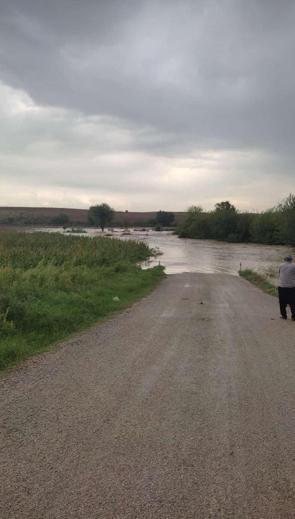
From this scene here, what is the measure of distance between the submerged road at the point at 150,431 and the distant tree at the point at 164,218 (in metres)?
182

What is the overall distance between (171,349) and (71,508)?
5130 millimetres

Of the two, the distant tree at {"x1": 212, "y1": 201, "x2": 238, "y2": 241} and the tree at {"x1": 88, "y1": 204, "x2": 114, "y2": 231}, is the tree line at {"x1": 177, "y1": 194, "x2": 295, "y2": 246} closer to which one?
the distant tree at {"x1": 212, "y1": 201, "x2": 238, "y2": 241}

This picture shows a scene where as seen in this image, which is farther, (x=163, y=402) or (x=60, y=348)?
(x=60, y=348)

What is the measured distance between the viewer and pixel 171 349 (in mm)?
8531

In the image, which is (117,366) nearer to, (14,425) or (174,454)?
(14,425)

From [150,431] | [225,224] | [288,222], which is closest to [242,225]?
[225,224]

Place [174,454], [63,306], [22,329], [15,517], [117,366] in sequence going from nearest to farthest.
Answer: [15,517], [174,454], [117,366], [22,329], [63,306]

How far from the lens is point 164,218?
19100 centimetres

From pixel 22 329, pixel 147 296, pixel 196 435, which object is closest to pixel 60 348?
pixel 22 329

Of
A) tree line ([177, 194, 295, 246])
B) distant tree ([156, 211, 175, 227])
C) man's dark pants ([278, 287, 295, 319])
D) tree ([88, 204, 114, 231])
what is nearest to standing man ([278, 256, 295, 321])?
man's dark pants ([278, 287, 295, 319])

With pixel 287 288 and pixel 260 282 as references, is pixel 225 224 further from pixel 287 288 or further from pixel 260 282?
pixel 287 288

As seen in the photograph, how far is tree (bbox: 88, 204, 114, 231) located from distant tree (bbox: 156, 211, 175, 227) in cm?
3107

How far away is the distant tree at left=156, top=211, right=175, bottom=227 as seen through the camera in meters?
191

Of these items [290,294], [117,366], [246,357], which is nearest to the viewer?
[117,366]
